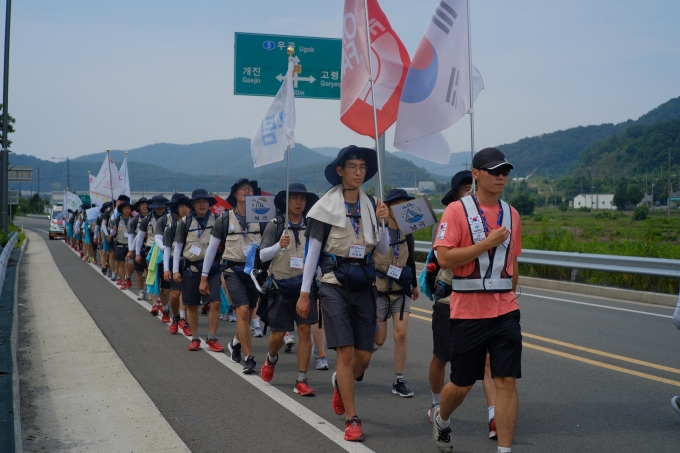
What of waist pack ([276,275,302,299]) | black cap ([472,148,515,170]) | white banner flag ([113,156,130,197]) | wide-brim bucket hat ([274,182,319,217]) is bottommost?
waist pack ([276,275,302,299])

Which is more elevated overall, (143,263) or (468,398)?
(143,263)

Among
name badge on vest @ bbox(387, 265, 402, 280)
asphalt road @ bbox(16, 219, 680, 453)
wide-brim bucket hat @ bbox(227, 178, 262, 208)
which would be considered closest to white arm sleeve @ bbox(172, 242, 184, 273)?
asphalt road @ bbox(16, 219, 680, 453)

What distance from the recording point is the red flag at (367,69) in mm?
6934

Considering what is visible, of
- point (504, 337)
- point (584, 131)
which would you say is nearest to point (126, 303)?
point (504, 337)

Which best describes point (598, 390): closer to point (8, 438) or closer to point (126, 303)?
point (8, 438)

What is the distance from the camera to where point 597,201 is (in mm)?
73812

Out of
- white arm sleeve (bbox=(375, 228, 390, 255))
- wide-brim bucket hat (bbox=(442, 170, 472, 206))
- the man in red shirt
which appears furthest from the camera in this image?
wide-brim bucket hat (bbox=(442, 170, 472, 206))

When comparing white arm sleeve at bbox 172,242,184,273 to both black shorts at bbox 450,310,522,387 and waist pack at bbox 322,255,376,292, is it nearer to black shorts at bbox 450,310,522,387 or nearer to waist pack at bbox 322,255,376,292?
waist pack at bbox 322,255,376,292

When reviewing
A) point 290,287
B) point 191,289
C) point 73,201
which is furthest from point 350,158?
point 73,201

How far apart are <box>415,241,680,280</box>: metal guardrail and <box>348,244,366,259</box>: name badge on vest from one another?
8599mm

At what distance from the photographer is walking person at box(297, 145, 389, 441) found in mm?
5867

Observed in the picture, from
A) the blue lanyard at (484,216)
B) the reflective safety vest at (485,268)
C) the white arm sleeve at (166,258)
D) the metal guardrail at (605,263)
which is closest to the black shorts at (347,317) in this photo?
the reflective safety vest at (485,268)

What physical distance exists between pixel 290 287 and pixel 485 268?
312cm

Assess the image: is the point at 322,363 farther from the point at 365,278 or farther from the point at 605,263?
the point at 605,263
